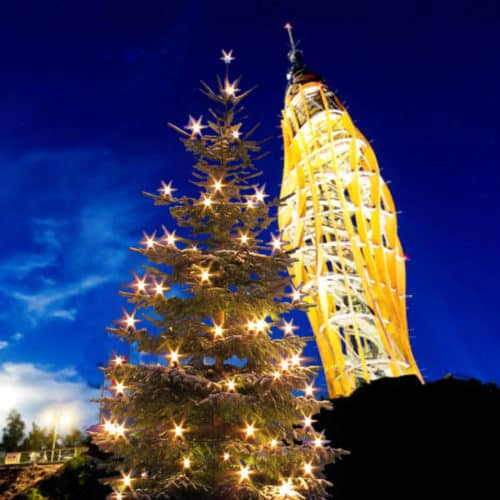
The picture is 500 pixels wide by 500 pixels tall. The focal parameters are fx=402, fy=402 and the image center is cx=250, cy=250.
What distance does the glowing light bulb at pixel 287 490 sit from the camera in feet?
14.2

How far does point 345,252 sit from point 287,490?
19412 millimetres

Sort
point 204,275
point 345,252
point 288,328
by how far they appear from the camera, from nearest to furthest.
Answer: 1. point 204,275
2. point 288,328
3. point 345,252

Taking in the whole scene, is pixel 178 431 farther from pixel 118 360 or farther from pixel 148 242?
pixel 148 242

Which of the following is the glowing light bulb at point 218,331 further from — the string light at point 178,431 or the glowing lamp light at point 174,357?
the string light at point 178,431

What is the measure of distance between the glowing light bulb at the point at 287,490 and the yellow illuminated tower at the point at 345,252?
14.0m

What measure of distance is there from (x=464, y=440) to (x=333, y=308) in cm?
1439

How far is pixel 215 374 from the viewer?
545 cm

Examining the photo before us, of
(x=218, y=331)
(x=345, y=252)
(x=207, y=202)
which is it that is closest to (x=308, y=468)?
(x=218, y=331)

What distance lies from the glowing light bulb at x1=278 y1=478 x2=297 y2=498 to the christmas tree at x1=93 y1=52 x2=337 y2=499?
0.01 m

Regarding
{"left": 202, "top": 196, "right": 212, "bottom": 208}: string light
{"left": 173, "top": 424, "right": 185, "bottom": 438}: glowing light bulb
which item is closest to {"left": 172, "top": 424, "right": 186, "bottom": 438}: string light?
{"left": 173, "top": 424, "right": 185, "bottom": 438}: glowing light bulb

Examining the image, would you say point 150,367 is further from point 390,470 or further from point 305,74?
point 305,74

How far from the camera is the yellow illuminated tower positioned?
1986 cm

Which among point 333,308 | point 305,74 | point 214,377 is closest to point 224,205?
point 214,377

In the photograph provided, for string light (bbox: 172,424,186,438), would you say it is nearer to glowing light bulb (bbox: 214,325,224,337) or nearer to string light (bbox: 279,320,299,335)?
glowing light bulb (bbox: 214,325,224,337)
